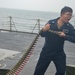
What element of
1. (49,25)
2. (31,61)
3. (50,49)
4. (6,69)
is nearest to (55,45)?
(50,49)

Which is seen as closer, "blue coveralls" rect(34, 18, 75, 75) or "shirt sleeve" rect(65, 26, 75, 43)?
"shirt sleeve" rect(65, 26, 75, 43)

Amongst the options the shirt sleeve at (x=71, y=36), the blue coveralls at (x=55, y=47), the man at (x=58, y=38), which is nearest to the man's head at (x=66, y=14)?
the man at (x=58, y=38)

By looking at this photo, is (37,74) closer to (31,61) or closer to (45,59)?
(45,59)

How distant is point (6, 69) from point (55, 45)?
354 cm

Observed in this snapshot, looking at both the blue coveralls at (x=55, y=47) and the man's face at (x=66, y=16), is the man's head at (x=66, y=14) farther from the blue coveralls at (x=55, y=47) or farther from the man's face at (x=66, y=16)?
the blue coveralls at (x=55, y=47)

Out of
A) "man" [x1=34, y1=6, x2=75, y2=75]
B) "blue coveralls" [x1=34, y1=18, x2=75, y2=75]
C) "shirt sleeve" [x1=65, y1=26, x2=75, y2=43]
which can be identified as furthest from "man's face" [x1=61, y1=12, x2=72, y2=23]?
"shirt sleeve" [x1=65, y1=26, x2=75, y2=43]

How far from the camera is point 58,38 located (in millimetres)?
5371

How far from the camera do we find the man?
5.20m

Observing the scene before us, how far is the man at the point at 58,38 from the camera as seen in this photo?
5.20m

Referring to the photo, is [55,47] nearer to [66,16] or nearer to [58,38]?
[58,38]

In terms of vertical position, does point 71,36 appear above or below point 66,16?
below

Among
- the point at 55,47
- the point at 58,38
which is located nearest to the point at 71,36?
the point at 58,38

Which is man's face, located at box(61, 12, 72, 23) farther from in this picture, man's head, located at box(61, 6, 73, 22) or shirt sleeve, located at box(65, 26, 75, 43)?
shirt sleeve, located at box(65, 26, 75, 43)

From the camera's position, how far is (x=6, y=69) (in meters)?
8.58
